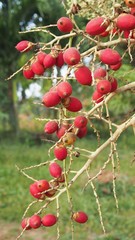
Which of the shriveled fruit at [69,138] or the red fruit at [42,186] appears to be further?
the red fruit at [42,186]

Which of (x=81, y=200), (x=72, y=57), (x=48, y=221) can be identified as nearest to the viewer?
(x=72, y=57)

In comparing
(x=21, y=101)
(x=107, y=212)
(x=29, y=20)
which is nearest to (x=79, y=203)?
(x=107, y=212)

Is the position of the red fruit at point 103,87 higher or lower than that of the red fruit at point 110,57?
lower

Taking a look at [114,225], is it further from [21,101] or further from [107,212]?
[21,101]

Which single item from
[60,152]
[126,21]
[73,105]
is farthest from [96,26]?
[60,152]

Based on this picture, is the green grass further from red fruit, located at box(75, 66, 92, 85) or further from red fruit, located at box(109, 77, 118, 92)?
red fruit, located at box(75, 66, 92, 85)

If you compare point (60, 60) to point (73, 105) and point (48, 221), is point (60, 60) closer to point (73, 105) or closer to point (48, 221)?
point (73, 105)

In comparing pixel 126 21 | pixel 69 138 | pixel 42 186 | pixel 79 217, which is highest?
pixel 126 21

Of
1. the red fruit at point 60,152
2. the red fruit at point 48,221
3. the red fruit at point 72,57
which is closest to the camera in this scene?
the red fruit at point 72,57

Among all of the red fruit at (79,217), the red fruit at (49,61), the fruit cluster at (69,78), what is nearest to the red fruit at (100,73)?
the fruit cluster at (69,78)

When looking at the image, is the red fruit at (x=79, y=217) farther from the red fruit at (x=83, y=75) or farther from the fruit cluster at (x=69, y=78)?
the red fruit at (x=83, y=75)

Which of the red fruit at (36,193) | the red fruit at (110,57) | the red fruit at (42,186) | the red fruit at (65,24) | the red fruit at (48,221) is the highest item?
the red fruit at (65,24)

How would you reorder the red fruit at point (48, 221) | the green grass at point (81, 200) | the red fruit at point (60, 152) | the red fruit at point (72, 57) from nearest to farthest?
the red fruit at point (72, 57) < the red fruit at point (60, 152) < the red fruit at point (48, 221) < the green grass at point (81, 200)

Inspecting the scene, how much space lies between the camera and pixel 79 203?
524cm
